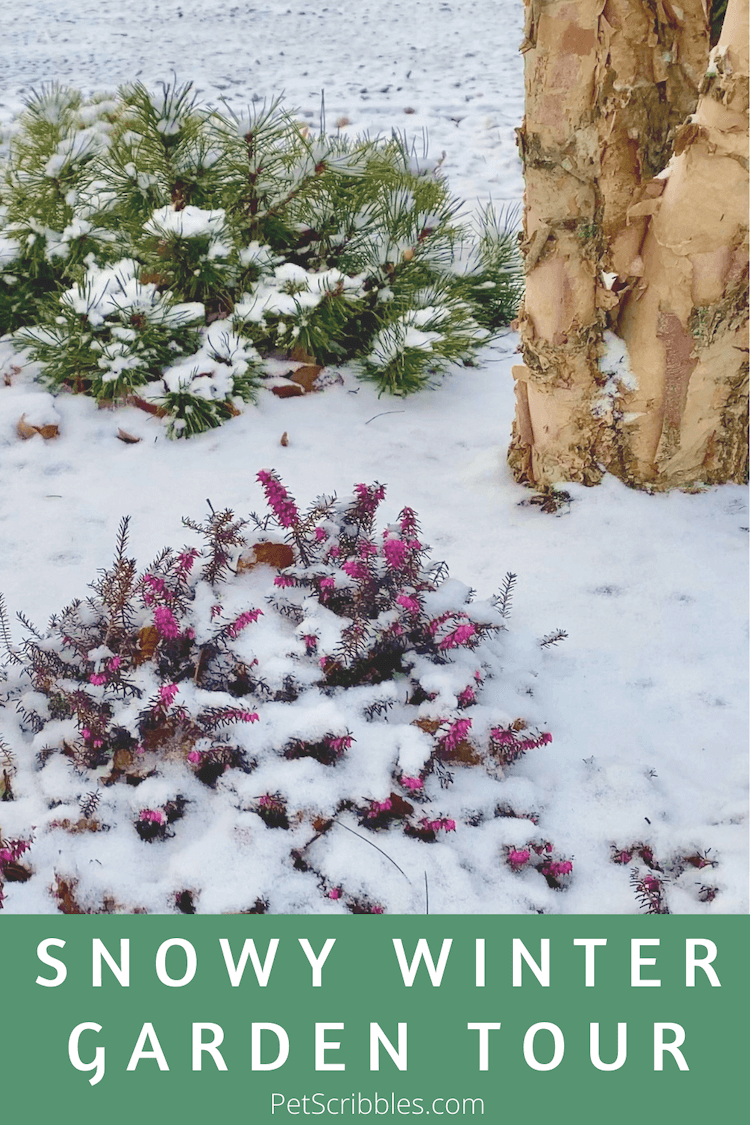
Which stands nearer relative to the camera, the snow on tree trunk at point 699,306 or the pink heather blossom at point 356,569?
the pink heather blossom at point 356,569

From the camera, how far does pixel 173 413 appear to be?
283 centimetres

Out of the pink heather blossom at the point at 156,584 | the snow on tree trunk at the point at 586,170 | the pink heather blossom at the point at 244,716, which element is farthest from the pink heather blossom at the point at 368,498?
the snow on tree trunk at the point at 586,170

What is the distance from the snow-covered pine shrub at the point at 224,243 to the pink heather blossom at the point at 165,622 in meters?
1.29

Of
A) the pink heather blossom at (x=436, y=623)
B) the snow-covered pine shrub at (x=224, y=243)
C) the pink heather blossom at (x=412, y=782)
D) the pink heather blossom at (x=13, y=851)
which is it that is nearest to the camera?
the pink heather blossom at (x=13, y=851)

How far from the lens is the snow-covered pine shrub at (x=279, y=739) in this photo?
1.52m

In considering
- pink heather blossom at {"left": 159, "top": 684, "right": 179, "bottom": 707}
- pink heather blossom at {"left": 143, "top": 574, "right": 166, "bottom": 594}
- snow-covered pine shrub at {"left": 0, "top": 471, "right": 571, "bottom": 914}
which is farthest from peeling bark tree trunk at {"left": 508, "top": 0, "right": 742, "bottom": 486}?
pink heather blossom at {"left": 159, "top": 684, "right": 179, "bottom": 707}

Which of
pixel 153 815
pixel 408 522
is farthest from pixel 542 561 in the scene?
pixel 153 815

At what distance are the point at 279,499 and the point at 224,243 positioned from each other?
1.47 meters

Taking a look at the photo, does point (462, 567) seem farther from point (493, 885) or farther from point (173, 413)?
point (173, 413)

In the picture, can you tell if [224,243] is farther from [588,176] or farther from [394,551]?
[394,551]

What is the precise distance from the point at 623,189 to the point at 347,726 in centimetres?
151

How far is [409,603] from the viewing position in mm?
1789

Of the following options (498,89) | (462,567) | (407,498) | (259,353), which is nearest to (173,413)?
(259,353)

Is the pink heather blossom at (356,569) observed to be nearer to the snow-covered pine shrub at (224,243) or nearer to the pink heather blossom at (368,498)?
the pink heather blossom at (368,498)
